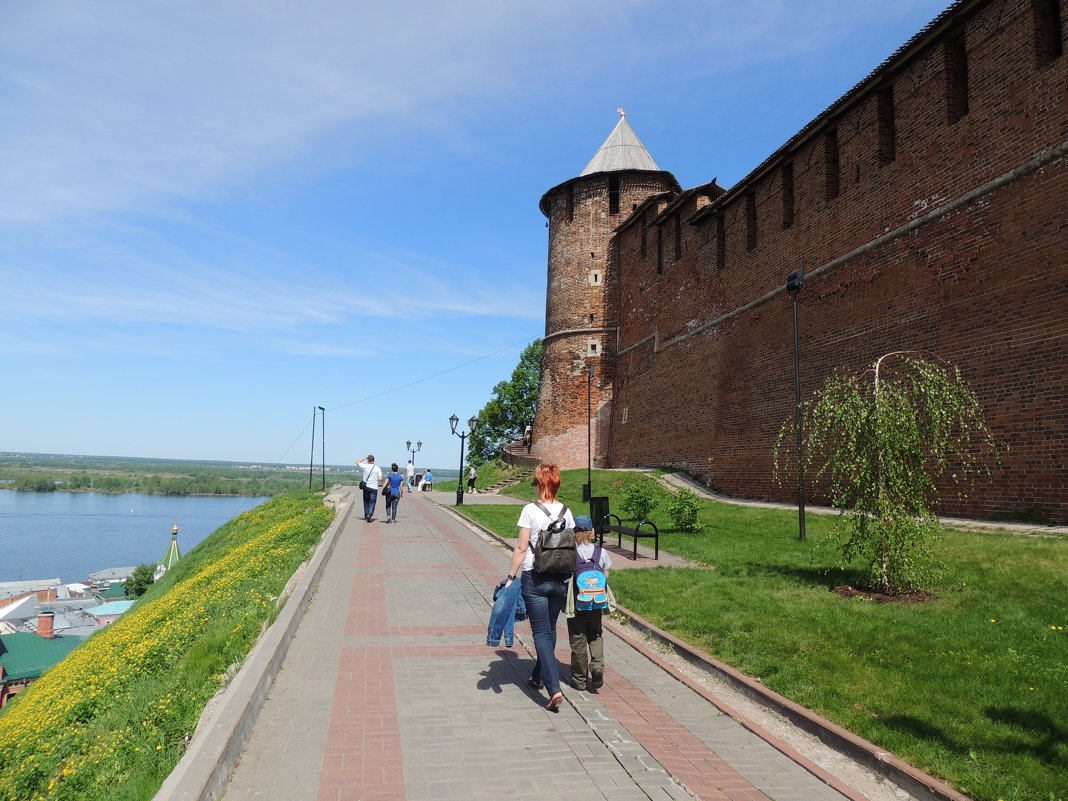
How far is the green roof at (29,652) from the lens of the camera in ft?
89.8

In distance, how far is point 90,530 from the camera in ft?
286

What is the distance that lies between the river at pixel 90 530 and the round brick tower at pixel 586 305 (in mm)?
49895

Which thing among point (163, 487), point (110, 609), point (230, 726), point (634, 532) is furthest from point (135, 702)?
point (163, 487)

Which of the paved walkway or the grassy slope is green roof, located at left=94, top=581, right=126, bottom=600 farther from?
the paved walkway

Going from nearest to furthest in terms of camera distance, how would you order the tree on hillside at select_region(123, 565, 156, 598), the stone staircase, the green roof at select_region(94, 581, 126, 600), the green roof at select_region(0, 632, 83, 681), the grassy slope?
the grassy slope
the green roof at select_region(0, 632, 83, 681)
the stone staircase
the tree on hillside at select_region(123, 565, 156, 598)
the green roof at select_region(94, 581, 126, 600)

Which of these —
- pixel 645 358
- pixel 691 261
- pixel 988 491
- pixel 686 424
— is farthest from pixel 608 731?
pixel 645 358

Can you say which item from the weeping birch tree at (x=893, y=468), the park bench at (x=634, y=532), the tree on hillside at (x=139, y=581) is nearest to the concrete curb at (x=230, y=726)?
the park bench at (x=634, y=532)

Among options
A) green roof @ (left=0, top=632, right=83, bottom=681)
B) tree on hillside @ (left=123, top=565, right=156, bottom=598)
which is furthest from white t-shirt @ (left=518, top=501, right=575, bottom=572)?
tree on hillside @ (left=123, top=565, right=156, bottom=598)

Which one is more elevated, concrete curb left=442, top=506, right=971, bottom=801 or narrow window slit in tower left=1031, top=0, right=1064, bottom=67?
narrow window slit in tower left=1031, top=0, right=1064, bottom=67

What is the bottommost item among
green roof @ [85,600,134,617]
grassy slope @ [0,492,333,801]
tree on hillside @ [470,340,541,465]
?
green roof @ [85,600,134,617]

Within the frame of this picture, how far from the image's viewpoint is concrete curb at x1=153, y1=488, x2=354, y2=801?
3.36 meters

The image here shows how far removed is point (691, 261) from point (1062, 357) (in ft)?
51.1

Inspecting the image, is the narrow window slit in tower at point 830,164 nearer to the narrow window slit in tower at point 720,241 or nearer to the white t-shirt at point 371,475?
the narrow window slit in tower at point 720,241

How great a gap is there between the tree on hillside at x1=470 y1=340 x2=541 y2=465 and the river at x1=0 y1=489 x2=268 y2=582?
3227 centimetres
